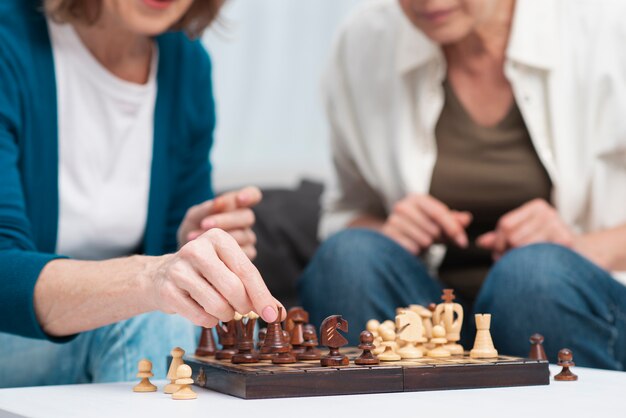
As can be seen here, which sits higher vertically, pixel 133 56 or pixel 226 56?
pixel 226 56

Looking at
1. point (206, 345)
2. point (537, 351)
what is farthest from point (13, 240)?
point (537, 351)

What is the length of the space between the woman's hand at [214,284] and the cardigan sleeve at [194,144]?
0.77m

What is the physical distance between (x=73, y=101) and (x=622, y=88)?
1001 mm

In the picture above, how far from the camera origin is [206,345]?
119 cm

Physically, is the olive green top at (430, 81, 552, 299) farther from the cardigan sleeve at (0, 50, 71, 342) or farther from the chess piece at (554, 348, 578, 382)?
the cardigan sleeve at (0, 50, 71, 342)

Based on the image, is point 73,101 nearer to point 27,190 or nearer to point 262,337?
point 27,190

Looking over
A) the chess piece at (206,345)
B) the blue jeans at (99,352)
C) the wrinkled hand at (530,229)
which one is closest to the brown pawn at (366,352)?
the chess piece at (206,345)

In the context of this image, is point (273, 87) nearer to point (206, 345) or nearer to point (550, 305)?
point (550, 305)

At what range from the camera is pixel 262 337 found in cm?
114

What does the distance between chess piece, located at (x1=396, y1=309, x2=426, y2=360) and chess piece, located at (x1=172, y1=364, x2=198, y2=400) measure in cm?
26

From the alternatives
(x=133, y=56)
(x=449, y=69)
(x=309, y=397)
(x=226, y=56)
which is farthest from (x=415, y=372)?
(x=226, y=56)

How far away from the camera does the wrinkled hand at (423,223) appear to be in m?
1.74

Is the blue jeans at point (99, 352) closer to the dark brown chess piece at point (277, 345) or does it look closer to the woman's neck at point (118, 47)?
the dark brown chess piece at point (277, 345)

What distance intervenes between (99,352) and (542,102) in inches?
38.8
